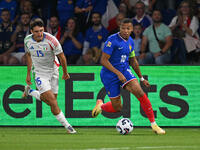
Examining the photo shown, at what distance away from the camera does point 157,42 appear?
13414mm

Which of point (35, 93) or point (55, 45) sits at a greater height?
point (55, 45)

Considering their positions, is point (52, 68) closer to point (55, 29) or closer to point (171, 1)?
point (55, 29)

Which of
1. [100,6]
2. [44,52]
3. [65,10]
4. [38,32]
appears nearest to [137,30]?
[100,6]

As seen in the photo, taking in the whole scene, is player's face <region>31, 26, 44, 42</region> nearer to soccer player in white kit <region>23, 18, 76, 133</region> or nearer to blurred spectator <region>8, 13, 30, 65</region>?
soccer player in white kit <region>23, 18, 76, 133</region>

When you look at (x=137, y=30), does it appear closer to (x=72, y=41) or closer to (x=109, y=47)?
(x=72, y=41)

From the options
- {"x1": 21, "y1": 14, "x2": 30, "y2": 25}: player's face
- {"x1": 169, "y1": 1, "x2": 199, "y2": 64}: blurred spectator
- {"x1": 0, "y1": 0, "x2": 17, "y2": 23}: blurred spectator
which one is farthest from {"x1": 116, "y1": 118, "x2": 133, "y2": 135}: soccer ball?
{"x1": 0, "y1": 0, "x2": 17, "y2": 23}: blurred spectator

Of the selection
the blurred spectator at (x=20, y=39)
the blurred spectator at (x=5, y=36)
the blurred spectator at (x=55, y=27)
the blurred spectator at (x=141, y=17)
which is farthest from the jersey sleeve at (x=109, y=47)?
the blurred spectator at (x=5, y=36)

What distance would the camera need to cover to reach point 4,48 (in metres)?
14.1

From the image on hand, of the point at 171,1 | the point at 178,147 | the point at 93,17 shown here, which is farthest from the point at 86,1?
the point at 178,147

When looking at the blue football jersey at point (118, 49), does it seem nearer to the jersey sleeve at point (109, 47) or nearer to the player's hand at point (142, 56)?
the jersey sleeve at point (109, 47)

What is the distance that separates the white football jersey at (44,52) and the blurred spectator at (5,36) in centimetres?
318

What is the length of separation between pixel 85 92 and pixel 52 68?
2.06 meters

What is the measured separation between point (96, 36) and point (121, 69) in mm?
3459

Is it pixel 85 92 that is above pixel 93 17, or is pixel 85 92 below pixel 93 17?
below
